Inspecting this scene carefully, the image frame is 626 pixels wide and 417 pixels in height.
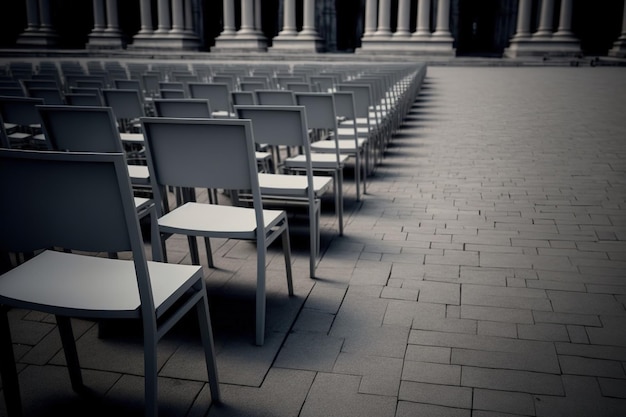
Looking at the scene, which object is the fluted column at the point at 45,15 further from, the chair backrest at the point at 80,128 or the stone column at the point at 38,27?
the chair backrest at the point at 80,128

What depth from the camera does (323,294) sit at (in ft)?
12.1

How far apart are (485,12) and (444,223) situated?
4739 cm

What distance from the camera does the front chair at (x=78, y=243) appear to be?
6.33ft

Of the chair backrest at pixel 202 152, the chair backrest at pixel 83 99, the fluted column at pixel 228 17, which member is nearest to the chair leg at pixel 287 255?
the chair backrest at pixel 202 152

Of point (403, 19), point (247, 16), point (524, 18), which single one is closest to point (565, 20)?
point (524, 18)

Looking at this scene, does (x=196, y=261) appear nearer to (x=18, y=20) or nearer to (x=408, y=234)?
(x=408, y=234)

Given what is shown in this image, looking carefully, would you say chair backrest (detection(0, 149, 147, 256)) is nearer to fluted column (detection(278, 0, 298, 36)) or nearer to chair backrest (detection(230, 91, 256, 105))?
chair backrest (detection(230, 91, 256, 105))

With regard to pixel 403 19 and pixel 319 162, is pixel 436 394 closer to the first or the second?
pixel 319 162

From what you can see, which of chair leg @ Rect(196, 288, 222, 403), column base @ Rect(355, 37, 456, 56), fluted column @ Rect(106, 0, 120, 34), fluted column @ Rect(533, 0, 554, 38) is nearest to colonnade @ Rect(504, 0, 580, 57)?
fluted column @ Rect(533, 0, 554, 38)

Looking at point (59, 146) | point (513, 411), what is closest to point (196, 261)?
point (59, 146)

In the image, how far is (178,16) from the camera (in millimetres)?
40031

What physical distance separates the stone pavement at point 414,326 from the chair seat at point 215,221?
1.83 feet

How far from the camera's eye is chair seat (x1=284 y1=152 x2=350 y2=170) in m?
4.90

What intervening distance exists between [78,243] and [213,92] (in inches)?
196
